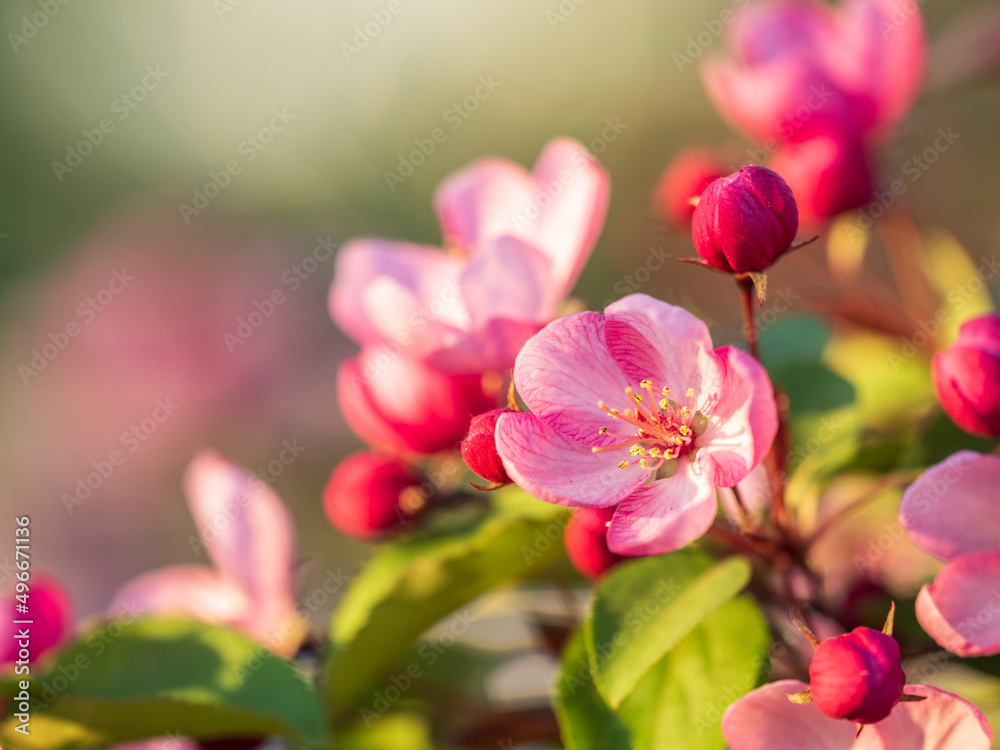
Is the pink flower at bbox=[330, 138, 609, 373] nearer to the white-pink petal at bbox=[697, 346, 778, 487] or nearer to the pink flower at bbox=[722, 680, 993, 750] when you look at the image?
the white-pink petal at bbox=[697, 346, 778, 487]

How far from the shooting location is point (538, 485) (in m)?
0.49

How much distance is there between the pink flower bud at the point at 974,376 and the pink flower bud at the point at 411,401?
1.01 ft

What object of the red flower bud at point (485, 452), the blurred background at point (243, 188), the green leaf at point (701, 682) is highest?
the red flower bud at point (485, 452)

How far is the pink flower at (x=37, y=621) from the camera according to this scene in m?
0.73

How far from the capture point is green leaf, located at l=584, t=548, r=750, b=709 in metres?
0.49

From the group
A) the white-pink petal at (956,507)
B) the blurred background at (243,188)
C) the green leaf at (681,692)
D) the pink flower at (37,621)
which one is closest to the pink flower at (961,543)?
the white-pink petal at (956,507)

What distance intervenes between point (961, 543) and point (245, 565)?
0.56m

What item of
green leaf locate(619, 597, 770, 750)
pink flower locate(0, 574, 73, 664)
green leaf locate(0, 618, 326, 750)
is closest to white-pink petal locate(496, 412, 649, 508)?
green leaf locate(619, 597, 770, 750)

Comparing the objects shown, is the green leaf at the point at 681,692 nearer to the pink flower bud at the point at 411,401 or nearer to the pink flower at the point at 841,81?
the pink flower bud at the point at 411,401

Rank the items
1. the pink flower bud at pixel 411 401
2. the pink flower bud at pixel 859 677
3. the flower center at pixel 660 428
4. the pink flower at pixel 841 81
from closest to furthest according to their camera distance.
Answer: the pink flower bud at pixel 859 677
the flower center at pixel 660 428
the pink flower bud at pixel 411 401
the pink flower at pixel 841 81

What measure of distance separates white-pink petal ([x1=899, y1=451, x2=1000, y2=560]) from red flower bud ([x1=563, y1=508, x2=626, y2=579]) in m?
0.18

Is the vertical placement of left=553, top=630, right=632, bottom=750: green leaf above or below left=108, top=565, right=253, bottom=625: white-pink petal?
below

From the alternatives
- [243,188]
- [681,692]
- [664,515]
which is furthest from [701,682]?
[243,188]

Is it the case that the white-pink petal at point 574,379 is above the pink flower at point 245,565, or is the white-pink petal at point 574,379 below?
above
